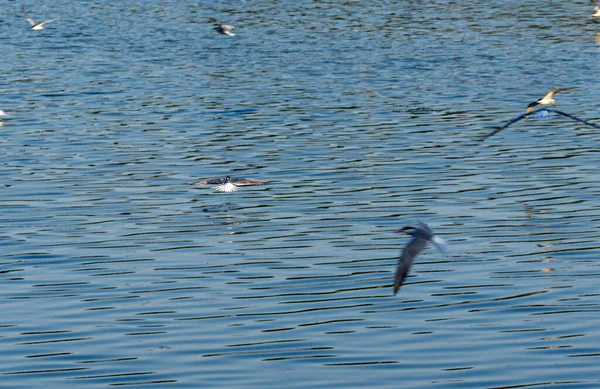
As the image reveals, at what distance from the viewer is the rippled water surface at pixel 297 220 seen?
13664mm

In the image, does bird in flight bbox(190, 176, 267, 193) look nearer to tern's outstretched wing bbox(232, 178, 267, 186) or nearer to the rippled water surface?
tern's outstretched wing bbox(232, 178, 267, 186)

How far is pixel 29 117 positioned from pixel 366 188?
11.5 m

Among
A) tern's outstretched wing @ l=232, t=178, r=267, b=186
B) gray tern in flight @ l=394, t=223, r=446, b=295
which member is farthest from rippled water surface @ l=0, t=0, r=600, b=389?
gray tern in flight @ l=394, t=223, r=446, b=295

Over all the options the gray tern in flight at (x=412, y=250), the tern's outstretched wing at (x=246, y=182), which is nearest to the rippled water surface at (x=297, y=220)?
the tern's outstretched wing at (x=246, y=182)

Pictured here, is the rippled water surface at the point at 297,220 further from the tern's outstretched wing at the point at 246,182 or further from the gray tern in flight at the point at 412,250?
the gray tern in flight at the point at 412,250

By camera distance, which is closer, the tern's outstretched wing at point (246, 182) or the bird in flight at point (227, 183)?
the bird in flight at point (227, 183)

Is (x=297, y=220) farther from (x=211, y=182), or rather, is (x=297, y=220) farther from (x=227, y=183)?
(x=211, y=182)

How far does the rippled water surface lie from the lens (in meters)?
13.7

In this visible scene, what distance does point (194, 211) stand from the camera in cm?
2100

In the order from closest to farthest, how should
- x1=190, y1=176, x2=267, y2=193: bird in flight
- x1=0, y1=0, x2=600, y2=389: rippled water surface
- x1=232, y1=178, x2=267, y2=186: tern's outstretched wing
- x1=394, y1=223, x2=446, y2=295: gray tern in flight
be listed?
x1=394, y1=223, x2=446, y2=295: gray tern in flight
x1=0, y1=0, x2=600, y2=389: rippled water surface
x1=190, y1=176, x2=267, y2=193: bird in flight
x1=232, y1=178, x2=267, y2=186: tern's outstretched wing

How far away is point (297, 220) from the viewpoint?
20.2m

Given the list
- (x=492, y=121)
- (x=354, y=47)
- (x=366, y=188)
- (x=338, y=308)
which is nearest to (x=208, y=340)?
(x=338, y=308)

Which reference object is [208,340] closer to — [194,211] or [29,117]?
[194,211]

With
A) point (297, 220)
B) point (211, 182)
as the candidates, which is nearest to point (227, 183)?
point (211, 182)
